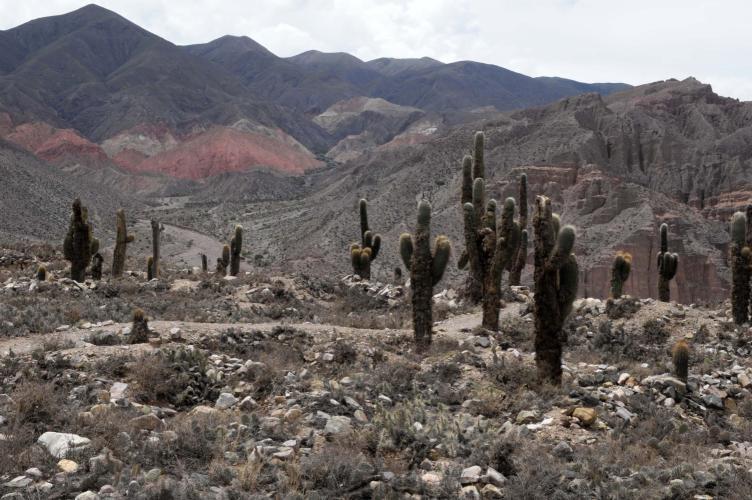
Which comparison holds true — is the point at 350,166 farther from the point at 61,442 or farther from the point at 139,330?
the point at 61,442

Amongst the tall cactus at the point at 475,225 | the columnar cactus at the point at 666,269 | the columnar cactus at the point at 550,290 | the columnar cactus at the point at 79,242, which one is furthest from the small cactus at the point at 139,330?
the columnar cactus at the point at 666,269

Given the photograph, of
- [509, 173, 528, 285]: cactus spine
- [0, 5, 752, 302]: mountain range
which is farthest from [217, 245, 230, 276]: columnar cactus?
[0, 5, 752, 302]: mountain range

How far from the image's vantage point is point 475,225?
17.7 metres

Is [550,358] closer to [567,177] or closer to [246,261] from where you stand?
[246,261]

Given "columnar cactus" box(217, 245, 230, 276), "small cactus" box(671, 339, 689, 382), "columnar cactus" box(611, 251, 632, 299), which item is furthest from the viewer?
"columnar cactus" box(217, 245, 230, 276)

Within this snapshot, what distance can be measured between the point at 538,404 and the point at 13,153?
218ft

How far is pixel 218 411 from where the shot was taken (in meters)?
8.31

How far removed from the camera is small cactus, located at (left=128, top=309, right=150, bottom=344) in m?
11.3

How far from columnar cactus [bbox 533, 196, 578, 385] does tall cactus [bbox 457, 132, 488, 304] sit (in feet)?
18.1

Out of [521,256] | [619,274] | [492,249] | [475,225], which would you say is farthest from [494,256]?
[521,256]

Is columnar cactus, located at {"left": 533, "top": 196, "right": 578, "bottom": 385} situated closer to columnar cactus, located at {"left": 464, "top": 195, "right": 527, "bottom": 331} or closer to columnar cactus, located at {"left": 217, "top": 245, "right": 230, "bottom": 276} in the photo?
columnar cactus, located at {"left": 464, "top": 195, "right": 527, "bottom": 331}

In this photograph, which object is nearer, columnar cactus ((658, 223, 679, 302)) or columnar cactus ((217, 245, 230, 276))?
columnar cactus ((658, 223, 679, 302))

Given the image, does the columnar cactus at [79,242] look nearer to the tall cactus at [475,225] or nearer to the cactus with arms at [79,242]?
the cactus with arms at [79,242]

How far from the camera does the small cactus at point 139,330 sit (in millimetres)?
11289
